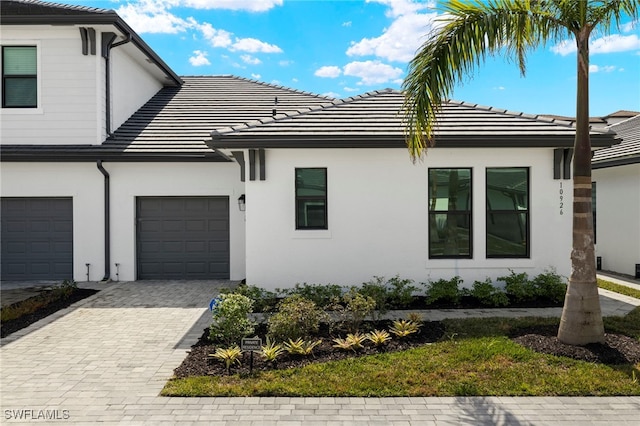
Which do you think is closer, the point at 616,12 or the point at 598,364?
the point at 598,364

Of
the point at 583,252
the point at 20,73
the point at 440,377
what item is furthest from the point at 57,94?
the point at 583,252

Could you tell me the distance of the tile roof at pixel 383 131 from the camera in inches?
320

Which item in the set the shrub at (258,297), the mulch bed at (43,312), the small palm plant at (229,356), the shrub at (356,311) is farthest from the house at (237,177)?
the small palm plant at (229,356)

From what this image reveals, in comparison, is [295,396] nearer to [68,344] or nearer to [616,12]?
[68,344]

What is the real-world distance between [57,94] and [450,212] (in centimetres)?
1052

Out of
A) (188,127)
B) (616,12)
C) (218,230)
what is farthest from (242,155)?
(616,12)

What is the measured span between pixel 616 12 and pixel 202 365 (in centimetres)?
716

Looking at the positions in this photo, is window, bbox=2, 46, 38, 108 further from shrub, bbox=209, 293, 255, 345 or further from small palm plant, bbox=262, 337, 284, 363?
small palm plant, bbox=262, 337, 284, 363

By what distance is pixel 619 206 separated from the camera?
38.5 feet

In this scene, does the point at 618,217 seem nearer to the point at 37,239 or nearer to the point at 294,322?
the point at 294,322

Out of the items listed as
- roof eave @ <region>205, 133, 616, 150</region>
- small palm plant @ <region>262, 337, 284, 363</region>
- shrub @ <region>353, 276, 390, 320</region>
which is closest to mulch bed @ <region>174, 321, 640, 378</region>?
small palm plant @ <region>262, 337, 284, 363</region>

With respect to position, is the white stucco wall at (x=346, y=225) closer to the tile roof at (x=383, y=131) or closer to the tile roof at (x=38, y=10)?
the tile roof at (x=383, y=131)

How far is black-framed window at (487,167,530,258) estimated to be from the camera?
8.65 meters

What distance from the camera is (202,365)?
520 cm
